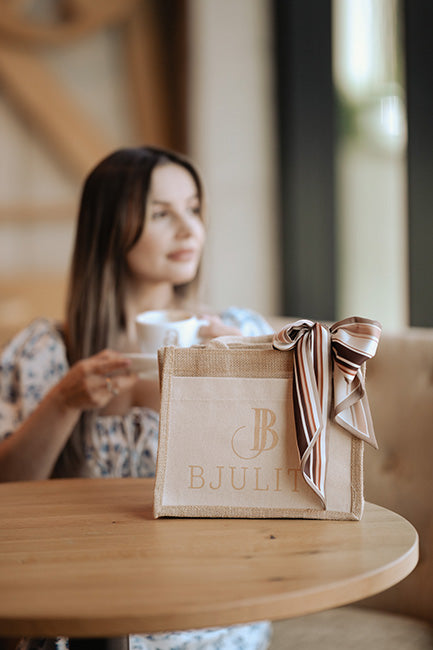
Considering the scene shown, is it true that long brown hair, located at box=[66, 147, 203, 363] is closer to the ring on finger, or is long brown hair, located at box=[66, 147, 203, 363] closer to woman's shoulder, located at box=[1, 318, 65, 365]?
woman's shoulder, located at box=[1, 318, 65, 365]

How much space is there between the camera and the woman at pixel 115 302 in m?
1.45

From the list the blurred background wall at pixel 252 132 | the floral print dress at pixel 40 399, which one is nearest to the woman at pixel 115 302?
the floral print dress at pixel 40 399

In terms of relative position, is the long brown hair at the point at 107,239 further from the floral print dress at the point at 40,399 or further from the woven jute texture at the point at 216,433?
the woven jute texture at the point at 216,433

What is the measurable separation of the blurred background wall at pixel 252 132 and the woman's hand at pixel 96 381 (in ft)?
4.61

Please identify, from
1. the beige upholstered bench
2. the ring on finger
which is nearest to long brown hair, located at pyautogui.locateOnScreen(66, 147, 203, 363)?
the ring on finger

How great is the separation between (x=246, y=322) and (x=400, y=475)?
44 centimetres

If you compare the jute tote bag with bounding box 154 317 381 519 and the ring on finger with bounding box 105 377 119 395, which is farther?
the ring on finger with bounding box 105 377 119 395

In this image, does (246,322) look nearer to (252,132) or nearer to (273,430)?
(273,430)

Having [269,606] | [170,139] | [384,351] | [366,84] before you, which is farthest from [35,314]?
[269,606]

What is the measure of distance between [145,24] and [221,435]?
3.15 m

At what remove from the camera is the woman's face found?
150 centimetres

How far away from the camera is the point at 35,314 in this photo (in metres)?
3.67

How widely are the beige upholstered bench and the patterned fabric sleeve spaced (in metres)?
0.59

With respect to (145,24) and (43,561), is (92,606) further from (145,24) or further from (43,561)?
(145,24)
